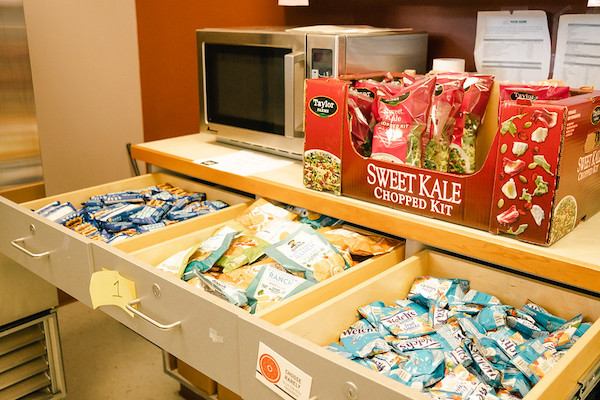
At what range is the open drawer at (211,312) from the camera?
919mm

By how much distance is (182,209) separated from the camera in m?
1.63

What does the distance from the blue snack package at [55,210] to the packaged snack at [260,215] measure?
0.49m

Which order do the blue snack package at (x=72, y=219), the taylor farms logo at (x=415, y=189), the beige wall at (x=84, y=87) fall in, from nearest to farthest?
the taylor farms logo at (x=415, y=189) < the blue snack package at (x=72, y=219) < the beige wall at (x=84, y=87)

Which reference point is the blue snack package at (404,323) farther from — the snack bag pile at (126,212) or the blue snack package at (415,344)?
the snack bag pile at (126,212)

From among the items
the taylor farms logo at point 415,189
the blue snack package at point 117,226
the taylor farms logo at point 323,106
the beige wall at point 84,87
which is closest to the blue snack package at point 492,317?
the taylor farms logo at point 415,189

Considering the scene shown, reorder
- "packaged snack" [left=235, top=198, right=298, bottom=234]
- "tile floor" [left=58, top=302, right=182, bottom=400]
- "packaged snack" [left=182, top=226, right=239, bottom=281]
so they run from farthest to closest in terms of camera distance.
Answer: "tile floor" [left=58, top=302, right=182, bottom=400], "packaged snack" [left=235, top=198, right=298, bottom=234], "packaged snack" [left=182, top=226, right=239, bottom=281]

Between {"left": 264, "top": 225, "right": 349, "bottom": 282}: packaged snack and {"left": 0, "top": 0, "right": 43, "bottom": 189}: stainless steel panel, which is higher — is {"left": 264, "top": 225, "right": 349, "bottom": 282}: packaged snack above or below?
below

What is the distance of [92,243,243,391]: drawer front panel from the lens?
3.02 feet

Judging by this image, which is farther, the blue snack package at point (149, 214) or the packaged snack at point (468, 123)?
the blue snack package at point (149, 214)

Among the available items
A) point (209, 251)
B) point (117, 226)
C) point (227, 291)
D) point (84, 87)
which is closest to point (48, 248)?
point (117, 226)

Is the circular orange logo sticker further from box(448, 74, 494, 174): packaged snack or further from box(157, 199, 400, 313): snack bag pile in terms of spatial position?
box(448, 74, 494, 174): packaged snack

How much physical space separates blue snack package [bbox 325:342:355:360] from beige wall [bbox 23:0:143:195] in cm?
207

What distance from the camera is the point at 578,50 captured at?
56.8 inches

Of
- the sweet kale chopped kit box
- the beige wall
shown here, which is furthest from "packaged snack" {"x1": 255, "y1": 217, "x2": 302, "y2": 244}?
the beige wall
